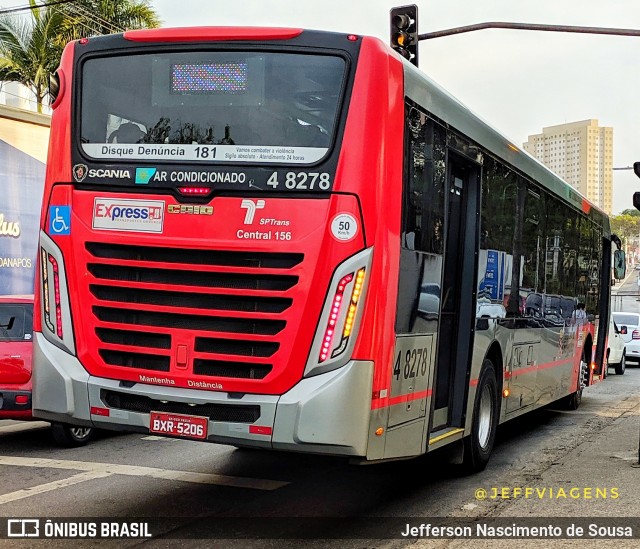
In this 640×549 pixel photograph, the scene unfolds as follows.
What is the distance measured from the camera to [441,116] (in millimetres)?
7301

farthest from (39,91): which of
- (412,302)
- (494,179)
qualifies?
(412,302)

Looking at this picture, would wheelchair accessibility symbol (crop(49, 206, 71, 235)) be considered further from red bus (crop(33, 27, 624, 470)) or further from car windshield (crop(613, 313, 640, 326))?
car windshield (crop(613, 313, 640, 326))

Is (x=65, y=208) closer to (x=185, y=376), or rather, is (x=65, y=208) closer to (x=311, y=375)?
(x=185, y=376)

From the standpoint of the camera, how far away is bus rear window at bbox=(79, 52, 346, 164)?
6.26 metres

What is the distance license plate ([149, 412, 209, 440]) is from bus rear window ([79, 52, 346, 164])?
5.61ft

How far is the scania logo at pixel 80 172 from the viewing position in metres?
6.67

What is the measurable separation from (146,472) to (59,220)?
2905 millimetres

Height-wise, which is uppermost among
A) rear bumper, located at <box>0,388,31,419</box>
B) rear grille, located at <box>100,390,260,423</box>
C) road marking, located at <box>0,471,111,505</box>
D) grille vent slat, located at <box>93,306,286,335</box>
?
grille vent slat, located at <box>93,306,286,335</box>

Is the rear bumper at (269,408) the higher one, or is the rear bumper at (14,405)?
the rear bumper at (269,408)

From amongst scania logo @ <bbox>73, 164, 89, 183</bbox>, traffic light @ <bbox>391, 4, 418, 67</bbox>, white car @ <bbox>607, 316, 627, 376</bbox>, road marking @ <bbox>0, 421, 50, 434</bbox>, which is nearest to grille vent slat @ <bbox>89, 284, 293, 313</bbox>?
scania logo @ <bbox>73, 164, 89, 183</bbox>

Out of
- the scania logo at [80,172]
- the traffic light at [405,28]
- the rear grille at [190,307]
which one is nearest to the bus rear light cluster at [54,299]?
the rear grille at [190,307]

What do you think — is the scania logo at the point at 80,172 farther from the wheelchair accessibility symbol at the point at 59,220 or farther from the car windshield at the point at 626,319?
the car windshield at the point at 626,319

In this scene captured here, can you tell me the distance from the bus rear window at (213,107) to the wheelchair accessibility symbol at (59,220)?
44 centimetres

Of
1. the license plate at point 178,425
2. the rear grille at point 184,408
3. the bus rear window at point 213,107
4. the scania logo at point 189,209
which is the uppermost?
the bus rear window at point 213,107
